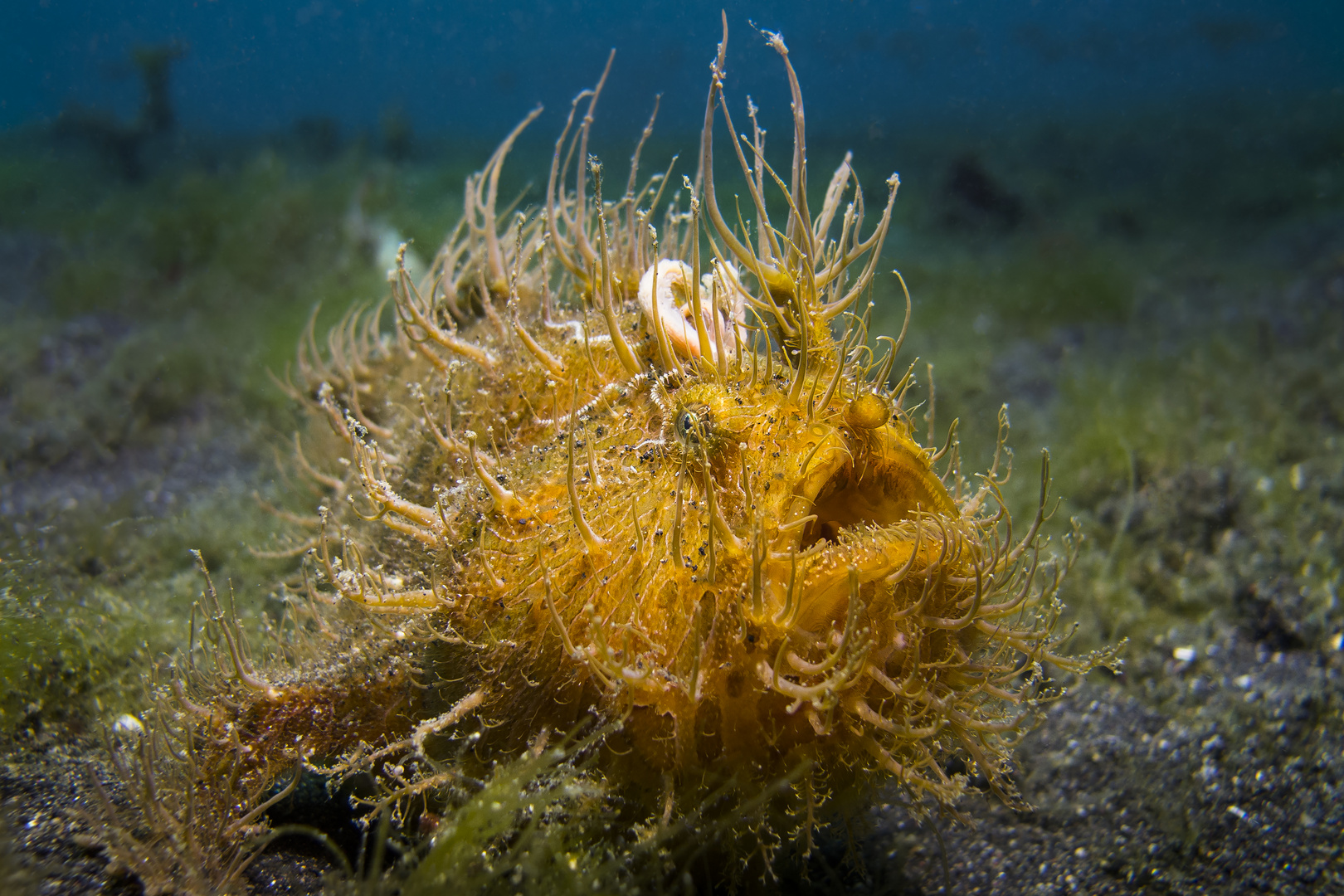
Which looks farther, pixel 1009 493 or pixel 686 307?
pixel 1009 493

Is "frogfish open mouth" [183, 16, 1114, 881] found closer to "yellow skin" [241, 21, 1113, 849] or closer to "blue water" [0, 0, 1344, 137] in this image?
"yellow skin" [241, 21, 1113, 849]

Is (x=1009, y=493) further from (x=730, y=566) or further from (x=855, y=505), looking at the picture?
(x=730, y=566)

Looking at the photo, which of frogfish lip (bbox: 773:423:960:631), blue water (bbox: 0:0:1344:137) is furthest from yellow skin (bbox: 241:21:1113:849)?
blue water (bbox: 0:0:1344:137)

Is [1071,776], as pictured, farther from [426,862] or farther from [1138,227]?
[1138,227]

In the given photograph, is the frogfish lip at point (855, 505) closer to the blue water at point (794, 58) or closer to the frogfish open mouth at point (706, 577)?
the frogfish open mouth at point (706, 577)

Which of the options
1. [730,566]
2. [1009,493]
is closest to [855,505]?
[730,566]

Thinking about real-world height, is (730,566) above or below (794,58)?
below
